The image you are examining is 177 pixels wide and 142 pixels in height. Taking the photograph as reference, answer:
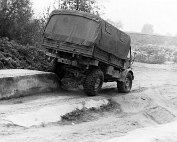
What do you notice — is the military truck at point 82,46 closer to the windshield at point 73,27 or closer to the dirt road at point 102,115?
the windshield at point 73,27

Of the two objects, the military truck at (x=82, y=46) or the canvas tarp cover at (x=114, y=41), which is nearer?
the military truck at (x=82, y=46)

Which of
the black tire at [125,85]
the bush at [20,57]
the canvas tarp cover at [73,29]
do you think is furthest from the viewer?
the black tire at [125,85]

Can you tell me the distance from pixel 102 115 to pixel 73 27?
3.12 m

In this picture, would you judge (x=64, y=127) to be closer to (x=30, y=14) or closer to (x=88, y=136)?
(x=88, y=136)

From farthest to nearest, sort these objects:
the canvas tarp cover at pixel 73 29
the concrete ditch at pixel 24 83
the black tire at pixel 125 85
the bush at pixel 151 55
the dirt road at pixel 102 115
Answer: the bush at pixel 151 55 < the black tire at pixel 125 85 < the canvas tarp cover at pixel 73 29 < the concrete ditch at pixel 24 83 < the dirt road at pixel 102 115

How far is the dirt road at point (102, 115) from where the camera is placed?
348 inches

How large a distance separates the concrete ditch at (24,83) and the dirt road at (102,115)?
0.29 m

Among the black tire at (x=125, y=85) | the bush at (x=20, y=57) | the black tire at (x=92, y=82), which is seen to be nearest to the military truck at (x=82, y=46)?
the black tire at (x=92, y=82)

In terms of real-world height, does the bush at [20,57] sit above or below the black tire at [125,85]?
above

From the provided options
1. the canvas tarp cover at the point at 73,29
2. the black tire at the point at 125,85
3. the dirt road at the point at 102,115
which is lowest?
the dirt road at the point at 102,115

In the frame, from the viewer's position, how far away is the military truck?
13.0m

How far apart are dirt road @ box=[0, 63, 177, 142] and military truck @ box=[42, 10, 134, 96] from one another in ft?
2.43

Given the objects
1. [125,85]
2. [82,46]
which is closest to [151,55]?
[125,85]

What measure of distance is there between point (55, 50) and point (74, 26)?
3.33 ft
